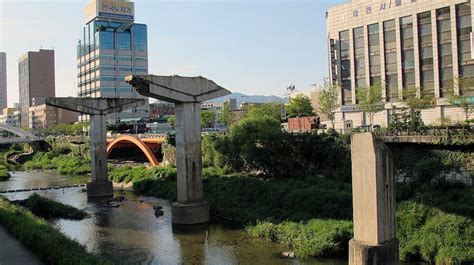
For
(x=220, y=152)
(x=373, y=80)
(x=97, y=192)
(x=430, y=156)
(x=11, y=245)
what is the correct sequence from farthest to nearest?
(x=373, y=80) → (x=97, y=192) → (x=220, y=152) → (x=430, y=156) → (x=11, y=245)

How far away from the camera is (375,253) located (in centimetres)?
1712

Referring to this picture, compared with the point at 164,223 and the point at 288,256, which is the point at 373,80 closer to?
the point at 164,223

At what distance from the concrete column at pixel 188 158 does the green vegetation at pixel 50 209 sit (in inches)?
340

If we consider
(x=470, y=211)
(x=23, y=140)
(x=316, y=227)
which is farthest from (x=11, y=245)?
(x=23, y=140)

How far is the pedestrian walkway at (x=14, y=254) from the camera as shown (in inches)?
763

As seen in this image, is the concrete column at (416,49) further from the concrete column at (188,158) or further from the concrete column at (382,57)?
the concrete column at (188,158)

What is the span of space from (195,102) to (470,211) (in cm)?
1917

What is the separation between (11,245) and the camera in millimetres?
22094

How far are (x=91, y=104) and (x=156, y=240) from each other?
78.3 ft

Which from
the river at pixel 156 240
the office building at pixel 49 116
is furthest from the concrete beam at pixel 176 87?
the office building at pixel 49 116

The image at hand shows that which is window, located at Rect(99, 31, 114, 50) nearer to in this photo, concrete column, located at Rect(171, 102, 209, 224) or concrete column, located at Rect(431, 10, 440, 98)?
concrete column, located at Rect(431, 10, 440, 98)

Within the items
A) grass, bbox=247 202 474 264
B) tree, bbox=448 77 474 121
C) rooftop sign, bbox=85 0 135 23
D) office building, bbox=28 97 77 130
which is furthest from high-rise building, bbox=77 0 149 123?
grass, bbox=247 202 474 264

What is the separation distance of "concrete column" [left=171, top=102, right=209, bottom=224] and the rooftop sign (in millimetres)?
106473

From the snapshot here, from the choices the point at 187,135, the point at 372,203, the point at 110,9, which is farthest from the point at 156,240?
the point at 110,9
